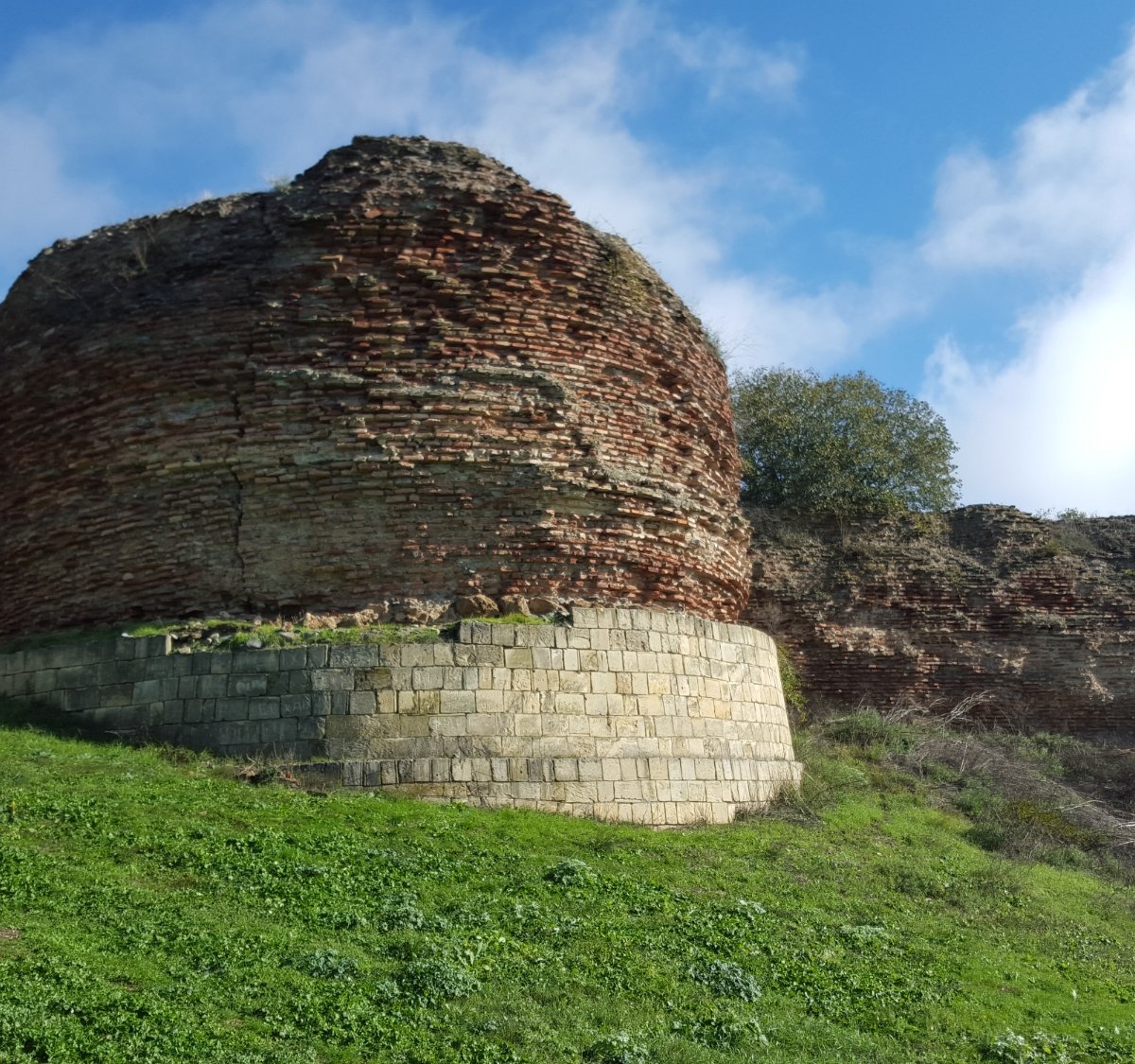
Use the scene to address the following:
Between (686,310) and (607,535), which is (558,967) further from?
(686,310)

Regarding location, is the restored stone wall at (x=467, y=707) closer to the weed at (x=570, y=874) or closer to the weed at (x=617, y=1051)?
the weed at (x=570, y=874)

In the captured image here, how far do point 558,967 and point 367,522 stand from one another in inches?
198

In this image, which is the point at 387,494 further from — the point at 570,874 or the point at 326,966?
the point at 326,966

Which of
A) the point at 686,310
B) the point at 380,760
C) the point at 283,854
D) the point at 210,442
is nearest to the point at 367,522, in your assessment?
the point at 210,442

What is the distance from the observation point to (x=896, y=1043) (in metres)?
6.12

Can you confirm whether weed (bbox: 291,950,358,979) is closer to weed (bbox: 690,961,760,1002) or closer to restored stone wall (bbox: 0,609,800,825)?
weed (bbox: 690,961,760,1002)

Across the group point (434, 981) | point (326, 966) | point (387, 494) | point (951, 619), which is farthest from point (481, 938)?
point (951, 619)

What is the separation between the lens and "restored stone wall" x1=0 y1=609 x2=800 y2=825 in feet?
29.6

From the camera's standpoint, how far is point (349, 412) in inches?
405

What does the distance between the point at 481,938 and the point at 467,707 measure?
298 cm

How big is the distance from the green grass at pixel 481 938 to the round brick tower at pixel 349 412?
2.25 metres

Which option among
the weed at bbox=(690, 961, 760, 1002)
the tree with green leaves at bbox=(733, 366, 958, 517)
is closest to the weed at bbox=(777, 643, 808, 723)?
the tree with green leaves at bbox=(733, 366, 958, 517)

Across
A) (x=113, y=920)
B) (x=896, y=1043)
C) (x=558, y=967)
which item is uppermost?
(x=113, y=920)

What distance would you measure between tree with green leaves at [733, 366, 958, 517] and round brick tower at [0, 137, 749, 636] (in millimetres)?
8476
